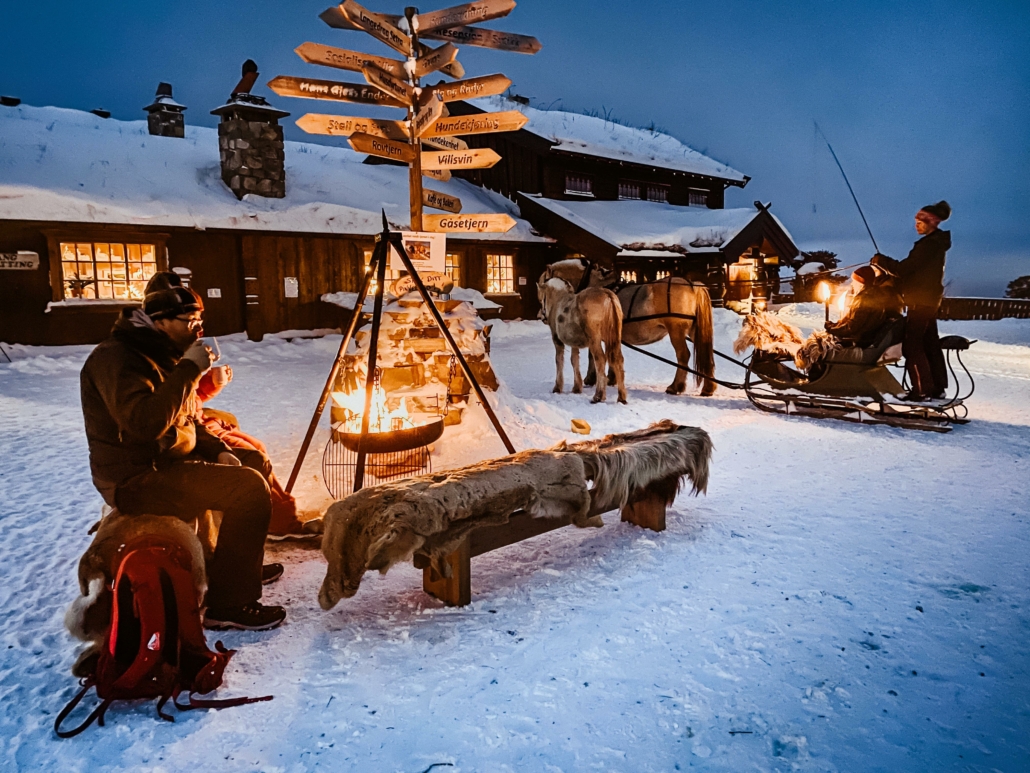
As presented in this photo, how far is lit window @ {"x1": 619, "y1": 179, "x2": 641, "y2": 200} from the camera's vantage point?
24.3m

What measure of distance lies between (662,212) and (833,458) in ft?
59.2

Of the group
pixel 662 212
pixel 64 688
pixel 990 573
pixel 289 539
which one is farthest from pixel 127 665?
pixel 662 212

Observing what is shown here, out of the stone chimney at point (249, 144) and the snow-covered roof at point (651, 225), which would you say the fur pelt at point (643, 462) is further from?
the snow-covered roof at point (651, 225)

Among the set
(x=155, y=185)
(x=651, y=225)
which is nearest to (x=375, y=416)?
(x=155, y=185)

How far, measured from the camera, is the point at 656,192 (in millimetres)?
25422

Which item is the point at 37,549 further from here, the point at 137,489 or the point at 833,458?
the point at 833,458

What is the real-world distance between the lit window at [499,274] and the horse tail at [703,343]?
10.4m

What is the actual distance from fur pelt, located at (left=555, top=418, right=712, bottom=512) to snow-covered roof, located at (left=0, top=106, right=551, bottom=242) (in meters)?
13.0

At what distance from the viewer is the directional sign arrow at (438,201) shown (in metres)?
5.71

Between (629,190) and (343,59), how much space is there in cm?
2089

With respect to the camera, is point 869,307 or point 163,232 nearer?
point 869,307

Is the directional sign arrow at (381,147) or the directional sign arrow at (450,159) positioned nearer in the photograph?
the directional sign arrow at (381,147)

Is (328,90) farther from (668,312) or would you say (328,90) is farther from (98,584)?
(668,312)

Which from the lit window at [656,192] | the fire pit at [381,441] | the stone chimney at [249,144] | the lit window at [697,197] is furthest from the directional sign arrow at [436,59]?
the lit window at [697,197]
